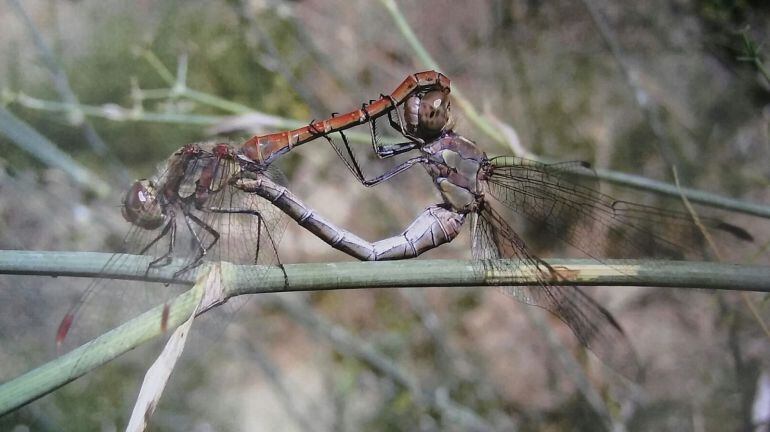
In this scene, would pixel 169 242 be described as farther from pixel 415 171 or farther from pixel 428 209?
pixel 415 171

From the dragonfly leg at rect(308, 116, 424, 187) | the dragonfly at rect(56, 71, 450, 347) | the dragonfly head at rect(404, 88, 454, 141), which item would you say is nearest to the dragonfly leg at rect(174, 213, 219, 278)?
the dragonfly at rect(56, 71, 450, 347)

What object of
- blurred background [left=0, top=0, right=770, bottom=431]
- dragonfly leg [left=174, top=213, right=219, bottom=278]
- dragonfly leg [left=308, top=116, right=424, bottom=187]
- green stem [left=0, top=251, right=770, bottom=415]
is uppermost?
blurred background [left=0, top=0, right=770, bottom=431]

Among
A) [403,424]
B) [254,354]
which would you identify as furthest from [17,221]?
[403,424]

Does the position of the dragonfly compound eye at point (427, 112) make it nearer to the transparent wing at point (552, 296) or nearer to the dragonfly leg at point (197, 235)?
the transparent wing at point (552, 296)

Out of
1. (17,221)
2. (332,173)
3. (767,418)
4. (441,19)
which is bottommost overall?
(767,418)

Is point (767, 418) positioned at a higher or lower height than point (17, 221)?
lower

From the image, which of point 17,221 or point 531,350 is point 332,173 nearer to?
point 531,350

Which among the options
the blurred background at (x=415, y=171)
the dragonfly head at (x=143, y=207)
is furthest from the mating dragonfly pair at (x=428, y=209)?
the blurred background at (x=415, y=171)

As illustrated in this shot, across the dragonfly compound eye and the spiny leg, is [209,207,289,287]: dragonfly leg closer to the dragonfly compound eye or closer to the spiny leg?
the spiny leg
